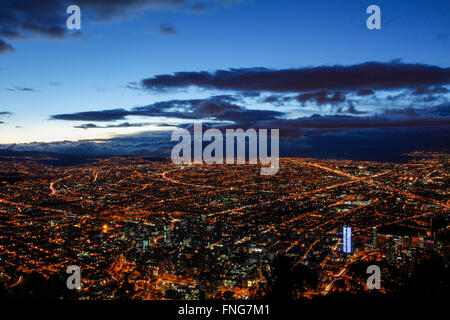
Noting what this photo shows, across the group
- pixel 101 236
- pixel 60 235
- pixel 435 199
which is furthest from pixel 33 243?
pixel 435 199

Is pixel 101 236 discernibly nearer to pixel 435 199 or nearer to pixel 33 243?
pixel 33 243

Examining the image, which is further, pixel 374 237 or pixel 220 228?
pixel 220 228

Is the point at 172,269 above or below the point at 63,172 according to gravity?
below

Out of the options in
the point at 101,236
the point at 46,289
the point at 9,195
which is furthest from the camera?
the point at 9,195

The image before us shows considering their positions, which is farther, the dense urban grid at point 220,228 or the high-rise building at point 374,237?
the high-rise building at point 374,237

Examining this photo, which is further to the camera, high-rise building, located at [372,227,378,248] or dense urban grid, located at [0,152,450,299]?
high-rise building, located at [372,227,378,248]

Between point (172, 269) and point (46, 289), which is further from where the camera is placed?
point (172, 269)
